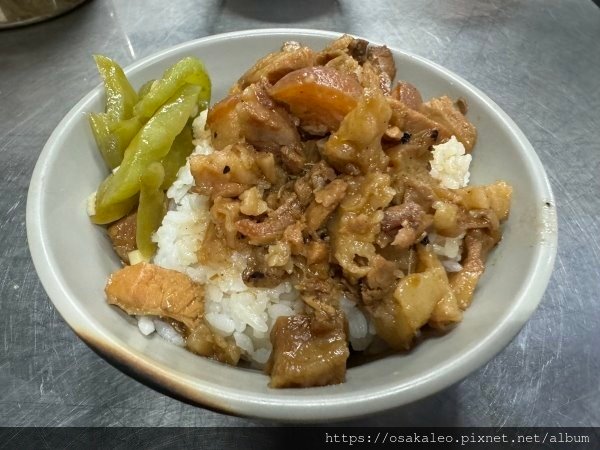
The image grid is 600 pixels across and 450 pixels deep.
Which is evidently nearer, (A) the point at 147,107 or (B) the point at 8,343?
(A) the point at 147,107

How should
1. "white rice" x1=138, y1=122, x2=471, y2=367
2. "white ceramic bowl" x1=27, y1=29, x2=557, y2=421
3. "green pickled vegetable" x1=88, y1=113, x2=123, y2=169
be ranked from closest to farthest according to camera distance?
"white ceramic bowl" x1=27, y1=29, x2=557, y2=421 < "white rice" x1=138, y1=122, x2=471, y2=367 < "green pickled vegetable" x1=88, y1=113, x2=123, y2=169

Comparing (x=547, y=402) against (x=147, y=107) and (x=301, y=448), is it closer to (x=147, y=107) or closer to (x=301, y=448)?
(x=301, y=448)

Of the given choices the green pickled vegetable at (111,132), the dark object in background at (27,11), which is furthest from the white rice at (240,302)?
the dark object in background at (27,11)

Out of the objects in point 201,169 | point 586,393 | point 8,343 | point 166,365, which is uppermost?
point 201,169

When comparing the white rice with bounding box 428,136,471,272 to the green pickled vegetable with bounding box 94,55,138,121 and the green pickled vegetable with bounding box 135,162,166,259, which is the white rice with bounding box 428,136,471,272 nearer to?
the green pickled vegetable with bounding box 135,162,166,259

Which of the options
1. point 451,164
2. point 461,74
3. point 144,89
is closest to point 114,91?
point 144,89

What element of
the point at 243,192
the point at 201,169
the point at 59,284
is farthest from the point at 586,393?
the point at 59,284

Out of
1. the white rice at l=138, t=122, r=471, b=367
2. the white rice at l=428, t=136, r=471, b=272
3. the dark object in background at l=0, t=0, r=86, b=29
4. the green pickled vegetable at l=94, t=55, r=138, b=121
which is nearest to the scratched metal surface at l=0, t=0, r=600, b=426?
the dark object in background at l=0, t=0, r=86, b=29

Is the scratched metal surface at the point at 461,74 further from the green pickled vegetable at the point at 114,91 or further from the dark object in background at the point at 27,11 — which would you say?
the green pickled vegetable at the point at 114,91
